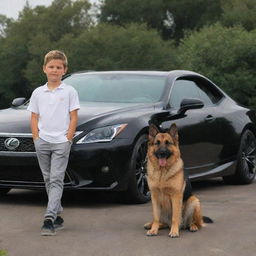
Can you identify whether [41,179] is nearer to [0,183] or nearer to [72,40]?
[0,183]

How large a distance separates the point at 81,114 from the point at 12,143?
0.83 m

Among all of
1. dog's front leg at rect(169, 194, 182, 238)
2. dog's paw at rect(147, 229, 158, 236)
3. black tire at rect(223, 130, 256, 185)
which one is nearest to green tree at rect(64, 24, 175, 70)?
black tire at rect(223, 130, 256, 185)

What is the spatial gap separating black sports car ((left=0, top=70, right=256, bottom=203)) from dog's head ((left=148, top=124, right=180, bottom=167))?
1.09 meters

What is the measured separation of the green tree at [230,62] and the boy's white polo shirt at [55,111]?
41.6 m

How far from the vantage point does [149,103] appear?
912cm

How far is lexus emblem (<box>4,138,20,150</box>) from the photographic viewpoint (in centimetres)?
818

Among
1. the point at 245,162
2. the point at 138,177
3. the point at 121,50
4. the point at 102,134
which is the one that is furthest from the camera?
the point at 121,50

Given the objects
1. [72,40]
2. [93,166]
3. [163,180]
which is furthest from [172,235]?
[72,40]

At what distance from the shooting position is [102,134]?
812 cm

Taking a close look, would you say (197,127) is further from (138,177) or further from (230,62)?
(230,62)

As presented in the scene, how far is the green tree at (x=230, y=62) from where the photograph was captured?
161 ft

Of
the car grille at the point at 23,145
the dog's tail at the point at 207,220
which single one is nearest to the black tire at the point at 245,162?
the dog's tail at the point at 207,220

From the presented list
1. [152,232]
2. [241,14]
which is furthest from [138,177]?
[241,14]

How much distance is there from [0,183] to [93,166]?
3.71ft
